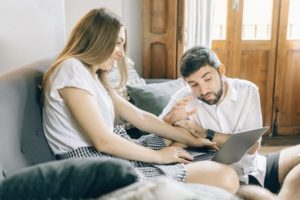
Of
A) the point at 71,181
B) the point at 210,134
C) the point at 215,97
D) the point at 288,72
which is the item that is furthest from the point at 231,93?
the point at 288,72

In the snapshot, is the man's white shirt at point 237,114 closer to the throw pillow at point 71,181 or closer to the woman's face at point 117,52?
the woman's face at point 117,52

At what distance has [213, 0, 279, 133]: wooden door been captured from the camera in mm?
3711

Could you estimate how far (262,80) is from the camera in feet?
12.7

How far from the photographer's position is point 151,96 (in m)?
2.68

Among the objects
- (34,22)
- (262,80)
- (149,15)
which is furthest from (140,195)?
(262,80)

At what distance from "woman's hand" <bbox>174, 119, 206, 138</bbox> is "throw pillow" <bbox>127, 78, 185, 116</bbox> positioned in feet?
1.87

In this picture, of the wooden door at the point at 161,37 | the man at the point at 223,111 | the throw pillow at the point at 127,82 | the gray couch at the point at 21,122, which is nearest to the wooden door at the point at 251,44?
the wooden door at the point at 161,37

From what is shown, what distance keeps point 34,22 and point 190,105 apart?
105 cm

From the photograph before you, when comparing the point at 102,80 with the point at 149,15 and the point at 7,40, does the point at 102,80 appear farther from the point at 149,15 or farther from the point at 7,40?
the point at 149,15

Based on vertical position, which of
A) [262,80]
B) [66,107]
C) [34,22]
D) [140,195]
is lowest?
[262,80]

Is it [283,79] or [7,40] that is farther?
[283,79]

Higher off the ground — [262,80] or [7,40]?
[7,40]

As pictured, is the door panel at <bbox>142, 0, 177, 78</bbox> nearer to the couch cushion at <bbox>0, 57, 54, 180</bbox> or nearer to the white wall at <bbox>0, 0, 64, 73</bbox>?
the white wall at <bbox>0, 0, 64, 73</bbox>

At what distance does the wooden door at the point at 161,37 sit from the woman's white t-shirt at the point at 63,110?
1.80 metres
